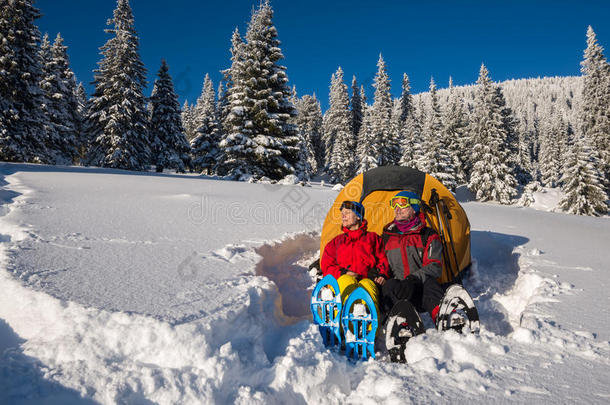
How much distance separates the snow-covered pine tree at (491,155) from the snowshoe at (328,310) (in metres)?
26.0

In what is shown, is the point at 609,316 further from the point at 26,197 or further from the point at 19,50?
the point at 19,50

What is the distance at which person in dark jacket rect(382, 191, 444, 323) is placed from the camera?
3.01 m

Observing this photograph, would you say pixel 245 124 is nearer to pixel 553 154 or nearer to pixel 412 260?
pixel 412 260

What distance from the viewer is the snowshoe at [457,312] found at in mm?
2615

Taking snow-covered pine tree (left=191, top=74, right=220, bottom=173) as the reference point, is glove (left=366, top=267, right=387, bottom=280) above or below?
below

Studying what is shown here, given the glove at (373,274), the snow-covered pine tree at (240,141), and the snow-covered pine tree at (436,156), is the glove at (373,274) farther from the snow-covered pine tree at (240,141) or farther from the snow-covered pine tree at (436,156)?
the snow-covered pine tree at (436,156)

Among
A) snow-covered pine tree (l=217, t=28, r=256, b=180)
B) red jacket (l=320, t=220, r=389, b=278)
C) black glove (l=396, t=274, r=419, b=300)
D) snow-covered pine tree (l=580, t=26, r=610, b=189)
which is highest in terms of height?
snow-covered pine tree (l=580, t=26, r=610, b=189)

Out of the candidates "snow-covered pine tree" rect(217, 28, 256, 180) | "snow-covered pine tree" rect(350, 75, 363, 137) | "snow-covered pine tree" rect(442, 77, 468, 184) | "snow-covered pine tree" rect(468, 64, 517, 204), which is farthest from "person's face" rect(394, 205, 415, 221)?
"snow-covered pine tree" rect(350, 75, 363, 137)

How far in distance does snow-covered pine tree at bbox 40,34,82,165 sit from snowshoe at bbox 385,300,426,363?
21.5 metres

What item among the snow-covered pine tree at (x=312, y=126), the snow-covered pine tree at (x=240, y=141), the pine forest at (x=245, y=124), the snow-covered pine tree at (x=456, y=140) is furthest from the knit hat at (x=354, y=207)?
the snow-covered pine tree at (x=312, y=126)

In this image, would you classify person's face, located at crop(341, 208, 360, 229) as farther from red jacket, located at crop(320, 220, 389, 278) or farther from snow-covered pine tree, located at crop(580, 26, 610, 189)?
snow-covered pine tree, located at crop(580, 26, 610, 189)

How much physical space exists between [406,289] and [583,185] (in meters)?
20.4

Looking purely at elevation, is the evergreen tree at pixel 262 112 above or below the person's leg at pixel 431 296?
above

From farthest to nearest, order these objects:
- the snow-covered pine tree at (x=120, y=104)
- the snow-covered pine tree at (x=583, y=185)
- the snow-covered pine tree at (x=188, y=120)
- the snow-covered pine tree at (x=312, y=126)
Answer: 1. the snow-covered pine tree at (x=188, y=120)
2. the snow-covered pine tree at (x=312, y=126)
3. the snow-covered pine tree at (x=120, y=104)
4. the snow-covered pine tree at (x=583, y=185)
